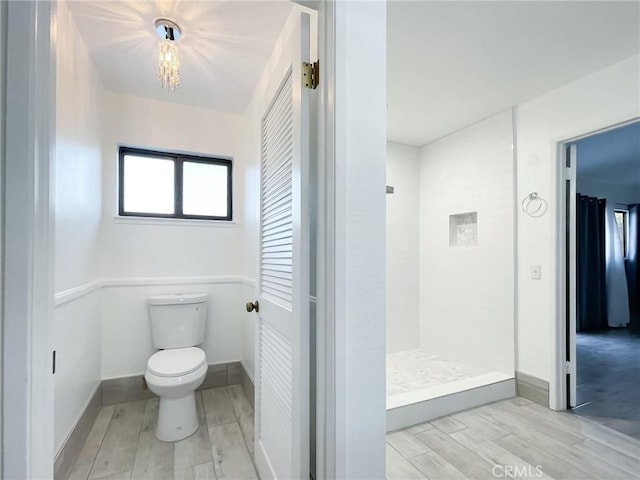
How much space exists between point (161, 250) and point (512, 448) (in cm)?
269

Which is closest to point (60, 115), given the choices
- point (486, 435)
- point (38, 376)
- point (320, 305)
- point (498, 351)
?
point (38, 376)

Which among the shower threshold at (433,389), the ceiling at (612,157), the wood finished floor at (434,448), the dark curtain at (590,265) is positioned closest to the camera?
the wood finished floor at (434,448)

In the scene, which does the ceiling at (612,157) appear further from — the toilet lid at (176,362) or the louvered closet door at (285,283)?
the toilet lid at (176,362)

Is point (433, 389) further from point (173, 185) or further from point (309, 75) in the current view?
point (173, 185)

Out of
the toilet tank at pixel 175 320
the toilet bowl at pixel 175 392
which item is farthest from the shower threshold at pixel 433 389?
the toilet tank at pixel 175 320

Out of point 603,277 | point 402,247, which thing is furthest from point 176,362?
point 603,277

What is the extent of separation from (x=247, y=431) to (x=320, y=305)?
147 centimetres

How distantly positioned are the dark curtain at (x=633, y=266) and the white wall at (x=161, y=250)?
21.0 ft

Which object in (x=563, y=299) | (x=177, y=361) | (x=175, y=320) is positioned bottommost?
(x=177, y=361)

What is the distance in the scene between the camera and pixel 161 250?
2.44m

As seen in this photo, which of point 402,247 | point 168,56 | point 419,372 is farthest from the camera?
point 402,247

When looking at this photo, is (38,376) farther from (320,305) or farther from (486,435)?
(486,435)

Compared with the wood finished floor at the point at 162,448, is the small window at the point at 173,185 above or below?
above

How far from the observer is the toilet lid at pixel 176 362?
5.97 feet
